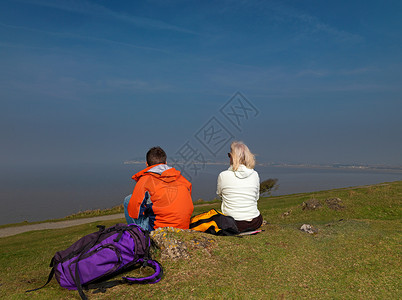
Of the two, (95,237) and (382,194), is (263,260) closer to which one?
(95,237)

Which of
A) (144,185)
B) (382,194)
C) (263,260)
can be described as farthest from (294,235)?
(382,194)

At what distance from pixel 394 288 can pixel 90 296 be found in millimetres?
4852

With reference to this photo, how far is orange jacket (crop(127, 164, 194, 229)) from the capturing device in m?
6.32

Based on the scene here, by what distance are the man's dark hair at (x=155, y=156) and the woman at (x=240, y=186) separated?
1.49 metres

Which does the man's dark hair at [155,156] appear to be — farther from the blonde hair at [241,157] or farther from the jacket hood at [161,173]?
the blonde hair at [241,157]

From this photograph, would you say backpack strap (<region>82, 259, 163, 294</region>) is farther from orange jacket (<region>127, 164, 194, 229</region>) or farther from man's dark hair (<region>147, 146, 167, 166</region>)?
man's dark hair (<region>147, 146, 167, 166</region>)

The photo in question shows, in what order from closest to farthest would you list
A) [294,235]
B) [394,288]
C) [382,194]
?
1. [394,288]
2. [294,235]
3. [382,194]

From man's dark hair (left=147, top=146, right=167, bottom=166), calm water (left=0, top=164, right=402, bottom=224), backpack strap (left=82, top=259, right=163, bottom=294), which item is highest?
man's dark hair (left=147, top=146, right=167, bottom=166)

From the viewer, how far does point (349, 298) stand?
4453mm

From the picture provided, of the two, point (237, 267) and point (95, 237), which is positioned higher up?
point (95, 237)

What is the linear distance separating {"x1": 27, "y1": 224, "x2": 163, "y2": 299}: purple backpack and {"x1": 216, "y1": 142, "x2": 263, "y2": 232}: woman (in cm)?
266

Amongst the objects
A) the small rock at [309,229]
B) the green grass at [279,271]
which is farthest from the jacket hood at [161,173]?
the small rock at [309,229]

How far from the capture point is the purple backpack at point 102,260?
4.87 metres

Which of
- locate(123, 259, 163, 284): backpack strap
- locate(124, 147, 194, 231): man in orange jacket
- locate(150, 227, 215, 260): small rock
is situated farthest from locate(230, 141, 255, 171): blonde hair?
locate(123, 259, 163, 284): backpack strap
